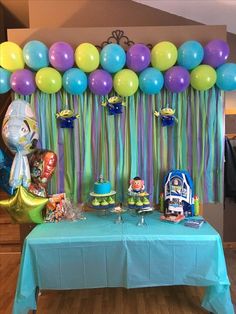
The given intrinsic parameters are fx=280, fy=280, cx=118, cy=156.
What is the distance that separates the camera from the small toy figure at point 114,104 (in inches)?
85.6

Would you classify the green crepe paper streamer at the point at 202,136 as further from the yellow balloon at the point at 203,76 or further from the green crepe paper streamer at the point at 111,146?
the green crepe paper streamer at the point at 111,146

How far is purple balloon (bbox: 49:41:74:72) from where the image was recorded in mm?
2055

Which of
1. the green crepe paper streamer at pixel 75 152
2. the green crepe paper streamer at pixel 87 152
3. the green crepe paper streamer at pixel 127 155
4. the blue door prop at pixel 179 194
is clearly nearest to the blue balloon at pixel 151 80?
the green crepe paper streamer at pixel 127 155

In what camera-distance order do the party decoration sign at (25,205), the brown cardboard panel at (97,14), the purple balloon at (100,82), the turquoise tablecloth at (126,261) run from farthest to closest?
1. the brown cardboard panel at (97,14)
2. the purple balloon at (100,82)
3. the party decoration sign at (25,205)
4. the turquoise tablecloth at (126,261)

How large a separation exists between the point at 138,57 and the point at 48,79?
0.68 m

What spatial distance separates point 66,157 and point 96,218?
566 millimetres

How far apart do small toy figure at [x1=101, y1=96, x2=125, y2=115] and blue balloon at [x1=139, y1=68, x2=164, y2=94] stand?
203 mm

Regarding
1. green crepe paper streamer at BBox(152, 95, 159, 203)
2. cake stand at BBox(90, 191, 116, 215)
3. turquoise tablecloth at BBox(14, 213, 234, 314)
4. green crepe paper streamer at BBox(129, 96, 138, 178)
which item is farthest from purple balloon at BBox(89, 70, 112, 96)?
turquoise tablecloth at BBox(14, 213, 234, 314)

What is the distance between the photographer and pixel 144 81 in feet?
6.86

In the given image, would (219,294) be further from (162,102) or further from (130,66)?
(130,66)

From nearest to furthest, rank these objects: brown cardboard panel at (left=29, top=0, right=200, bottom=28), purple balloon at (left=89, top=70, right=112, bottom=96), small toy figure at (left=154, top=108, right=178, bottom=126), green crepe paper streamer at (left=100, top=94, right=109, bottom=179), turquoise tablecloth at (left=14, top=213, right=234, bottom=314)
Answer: turquoise tablecloth at (left=14, top=213, right=234, bottom=314)
purple balloon at (left=89, top=70, right=112, bottom=96)
small toy figure at (left=154, top=108, right=178, bottom=126)
green crepe paper streamer at (left=100, top=94, right=109, bottom=179)
brown cardboard panel at (left=29, top=0, right=200, bottom=28)

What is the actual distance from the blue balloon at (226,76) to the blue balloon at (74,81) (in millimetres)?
1007

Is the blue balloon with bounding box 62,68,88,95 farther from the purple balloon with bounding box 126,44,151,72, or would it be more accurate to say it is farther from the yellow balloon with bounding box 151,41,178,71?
the yellow balloon with bounding box 151,41,178,71

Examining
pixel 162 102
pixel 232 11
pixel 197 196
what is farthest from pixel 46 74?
pixel 232 11
